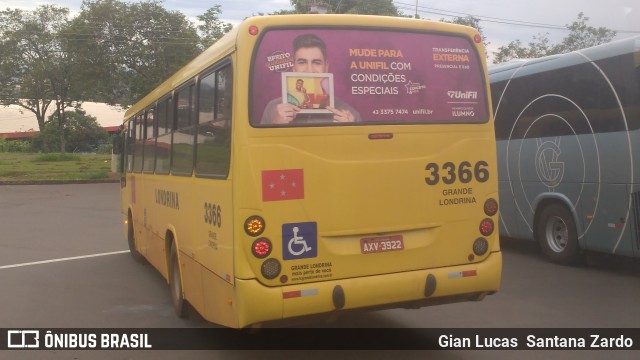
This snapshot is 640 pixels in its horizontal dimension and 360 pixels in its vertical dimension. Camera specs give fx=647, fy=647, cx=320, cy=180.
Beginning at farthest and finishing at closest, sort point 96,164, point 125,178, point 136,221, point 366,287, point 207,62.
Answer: point 96,164 → point 125,178 → point 136,221 → point 207,62 → point 366,287

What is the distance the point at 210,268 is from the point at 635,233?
6140 millimetres

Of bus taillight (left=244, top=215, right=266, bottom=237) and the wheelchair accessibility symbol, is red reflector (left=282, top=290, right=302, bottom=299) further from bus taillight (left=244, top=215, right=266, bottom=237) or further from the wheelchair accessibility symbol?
bus taillight (left=244, top=215, right=266, bottom=237)

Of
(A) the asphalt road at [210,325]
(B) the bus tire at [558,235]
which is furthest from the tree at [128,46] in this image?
(B) the bus tire at [558,235]

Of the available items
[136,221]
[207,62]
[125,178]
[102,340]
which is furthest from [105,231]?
[207,62]

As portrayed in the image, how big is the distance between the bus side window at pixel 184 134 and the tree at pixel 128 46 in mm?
27739

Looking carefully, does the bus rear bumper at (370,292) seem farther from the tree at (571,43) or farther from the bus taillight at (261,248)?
the tree at (571,43)

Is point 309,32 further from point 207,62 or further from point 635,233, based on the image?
point 635,233

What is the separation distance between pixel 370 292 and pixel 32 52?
51732 mm

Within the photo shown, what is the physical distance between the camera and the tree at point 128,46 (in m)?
34.2

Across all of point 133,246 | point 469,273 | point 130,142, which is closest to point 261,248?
point 469,273

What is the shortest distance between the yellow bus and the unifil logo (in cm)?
1

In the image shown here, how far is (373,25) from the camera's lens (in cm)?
564

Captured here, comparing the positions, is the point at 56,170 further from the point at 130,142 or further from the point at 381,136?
the point at 381,136

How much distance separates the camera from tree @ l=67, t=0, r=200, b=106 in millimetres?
34156
